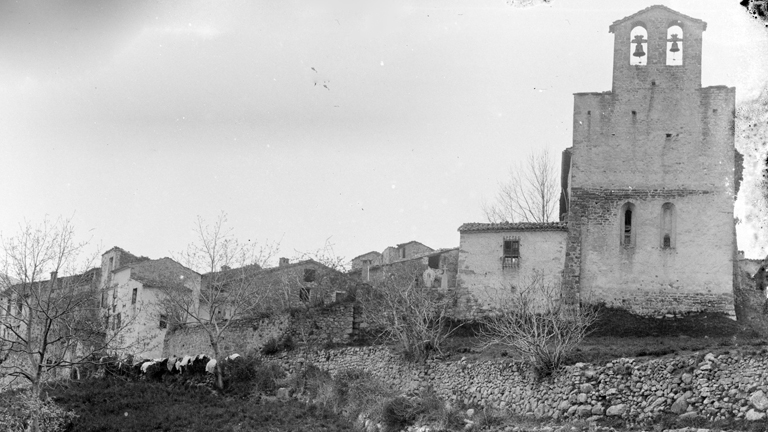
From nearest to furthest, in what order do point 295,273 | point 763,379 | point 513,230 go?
1. point 763,379
2. point 513,230
3. point 295,273

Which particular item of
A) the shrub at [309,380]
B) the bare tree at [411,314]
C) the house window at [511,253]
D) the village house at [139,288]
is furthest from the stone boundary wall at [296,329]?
the village house at [139,288]

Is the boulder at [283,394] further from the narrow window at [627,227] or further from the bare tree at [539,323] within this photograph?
the narrow window at [627,227]

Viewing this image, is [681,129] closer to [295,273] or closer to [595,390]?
[595,390]

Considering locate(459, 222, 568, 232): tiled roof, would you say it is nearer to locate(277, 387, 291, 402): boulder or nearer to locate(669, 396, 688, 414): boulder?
locate(277, 387, 291, 402): boulder

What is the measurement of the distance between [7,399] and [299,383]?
9.69 metres

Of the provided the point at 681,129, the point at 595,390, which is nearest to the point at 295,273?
the point at 681,129

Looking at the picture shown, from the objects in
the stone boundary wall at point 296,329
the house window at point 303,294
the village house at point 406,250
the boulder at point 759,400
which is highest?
the village house at point 406,250

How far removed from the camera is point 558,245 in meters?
35.8

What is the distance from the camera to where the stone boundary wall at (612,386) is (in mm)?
23281

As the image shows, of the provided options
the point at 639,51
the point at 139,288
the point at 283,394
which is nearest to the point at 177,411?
the point at 283,394

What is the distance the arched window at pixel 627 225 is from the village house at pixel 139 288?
21.9 metres

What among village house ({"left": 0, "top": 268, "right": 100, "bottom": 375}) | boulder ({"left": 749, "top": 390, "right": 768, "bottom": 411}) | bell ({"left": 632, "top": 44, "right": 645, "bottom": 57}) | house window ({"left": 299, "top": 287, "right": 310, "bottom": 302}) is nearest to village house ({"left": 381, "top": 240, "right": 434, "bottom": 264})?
house window ({"left": 299, "top": 287, "right": 310, "bottom": 302})

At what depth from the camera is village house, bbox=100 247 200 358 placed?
153 feet

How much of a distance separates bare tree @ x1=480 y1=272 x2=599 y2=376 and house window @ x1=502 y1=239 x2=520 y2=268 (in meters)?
0.92
